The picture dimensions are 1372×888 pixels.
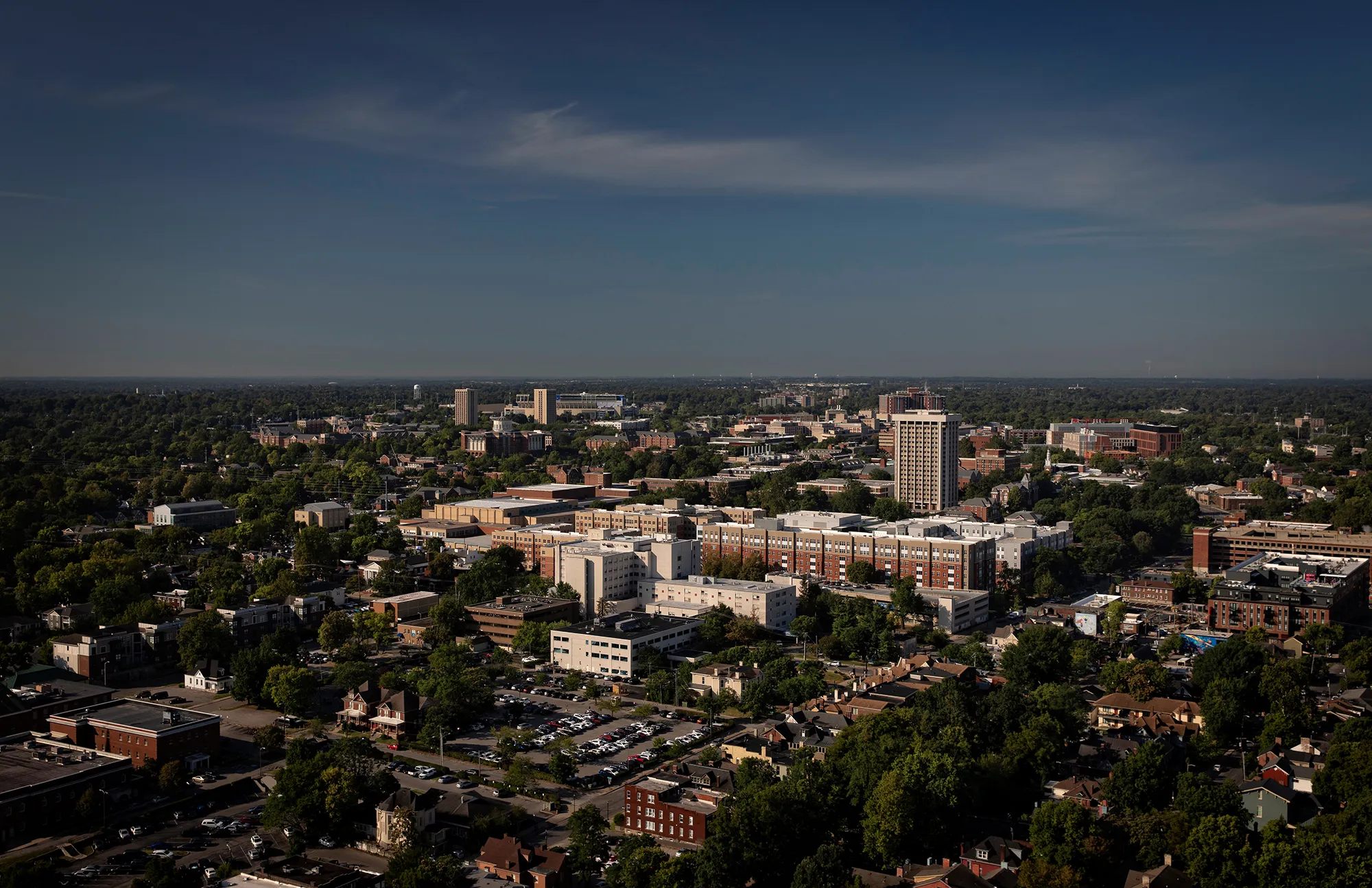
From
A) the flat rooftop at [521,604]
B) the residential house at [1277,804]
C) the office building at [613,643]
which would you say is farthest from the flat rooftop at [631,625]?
the residential house at [1277,804]

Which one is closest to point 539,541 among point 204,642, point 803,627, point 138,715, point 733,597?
point 733,597

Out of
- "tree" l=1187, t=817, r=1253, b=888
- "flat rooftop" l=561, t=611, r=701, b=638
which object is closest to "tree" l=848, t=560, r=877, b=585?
"flat rooftop" l=561, t=611, r=701, b=638

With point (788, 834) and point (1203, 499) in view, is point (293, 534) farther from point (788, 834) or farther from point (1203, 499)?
point (1203, 499)

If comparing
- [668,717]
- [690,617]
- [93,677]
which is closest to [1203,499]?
[690,617]

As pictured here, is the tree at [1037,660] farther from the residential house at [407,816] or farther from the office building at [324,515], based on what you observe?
the office building at [324,515]

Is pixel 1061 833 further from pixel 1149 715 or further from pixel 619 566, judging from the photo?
pixel 619 566
